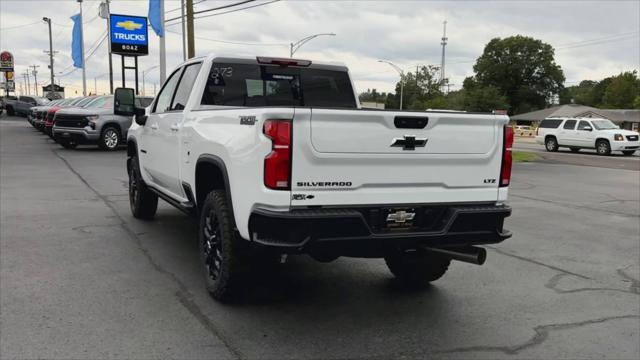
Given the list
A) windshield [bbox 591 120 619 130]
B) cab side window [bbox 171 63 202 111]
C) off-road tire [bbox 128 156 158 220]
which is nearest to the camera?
cab side window [bbox 171 63 202 111]

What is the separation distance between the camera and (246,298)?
4594 mm

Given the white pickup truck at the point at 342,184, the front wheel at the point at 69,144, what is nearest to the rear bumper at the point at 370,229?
the white pickup truck at the point at 342,184

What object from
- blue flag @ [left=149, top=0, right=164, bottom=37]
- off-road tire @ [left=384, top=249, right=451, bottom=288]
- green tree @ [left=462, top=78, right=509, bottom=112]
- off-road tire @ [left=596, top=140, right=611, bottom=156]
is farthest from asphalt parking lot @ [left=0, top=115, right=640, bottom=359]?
green tree @ [left=462, top=78, right=509, bottom=112]

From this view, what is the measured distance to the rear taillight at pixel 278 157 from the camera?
11.4ft

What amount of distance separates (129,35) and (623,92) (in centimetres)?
10145

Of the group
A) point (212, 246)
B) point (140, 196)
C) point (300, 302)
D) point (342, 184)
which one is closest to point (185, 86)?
point (212, 246)

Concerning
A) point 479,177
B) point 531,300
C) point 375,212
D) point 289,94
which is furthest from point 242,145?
point 531,300

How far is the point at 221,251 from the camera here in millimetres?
4305

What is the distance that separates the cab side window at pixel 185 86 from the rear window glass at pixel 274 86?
0.28 meters

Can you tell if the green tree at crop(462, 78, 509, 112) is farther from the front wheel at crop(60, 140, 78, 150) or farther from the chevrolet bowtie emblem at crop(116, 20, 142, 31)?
the front wheel at crop(60, 140, 78, 150)

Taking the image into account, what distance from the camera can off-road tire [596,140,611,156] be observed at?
86.1 ft

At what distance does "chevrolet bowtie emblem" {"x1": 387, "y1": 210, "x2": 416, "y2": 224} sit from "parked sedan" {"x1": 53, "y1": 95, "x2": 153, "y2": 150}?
16.0 meters

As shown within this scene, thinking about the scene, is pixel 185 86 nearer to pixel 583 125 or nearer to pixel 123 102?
pixel 123 102

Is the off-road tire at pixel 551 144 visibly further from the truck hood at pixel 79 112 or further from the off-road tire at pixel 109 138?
Answer: the truck hood at pixel 79 112
